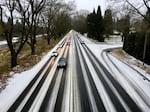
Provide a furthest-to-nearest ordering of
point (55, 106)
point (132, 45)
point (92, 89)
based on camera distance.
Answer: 1. point (132, 45)
2. point (92, 89)
3. point (55, 106)

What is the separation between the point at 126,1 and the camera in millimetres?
27922

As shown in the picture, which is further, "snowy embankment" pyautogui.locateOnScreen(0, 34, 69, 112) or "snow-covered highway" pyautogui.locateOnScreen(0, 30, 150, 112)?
"snowy embankment" pyautogui.locateOnScreen(0, 34, 69, 112)

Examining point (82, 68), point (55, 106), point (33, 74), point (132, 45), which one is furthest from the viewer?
point (132, 45)

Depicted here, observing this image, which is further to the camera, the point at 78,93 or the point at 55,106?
the point at 78,93

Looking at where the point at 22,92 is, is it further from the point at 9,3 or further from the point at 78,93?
the point at 9,3

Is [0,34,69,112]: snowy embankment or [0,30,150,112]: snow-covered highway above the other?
[0,30,150,112]: snow-covered highway

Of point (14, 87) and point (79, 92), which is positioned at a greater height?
point (79, 92)

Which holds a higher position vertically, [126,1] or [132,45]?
[126,1]

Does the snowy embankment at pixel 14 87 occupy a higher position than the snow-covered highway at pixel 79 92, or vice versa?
the snow-covered highway at pixel 79 92

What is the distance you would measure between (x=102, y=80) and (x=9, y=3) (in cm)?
1515

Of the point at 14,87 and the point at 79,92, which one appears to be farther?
the point at 14,87

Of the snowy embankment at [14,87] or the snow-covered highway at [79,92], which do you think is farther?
the snowy embankment at [14,87]

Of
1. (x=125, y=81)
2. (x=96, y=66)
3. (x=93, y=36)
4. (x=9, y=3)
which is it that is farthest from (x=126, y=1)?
(x=93, y=36)

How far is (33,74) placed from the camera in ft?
73.5
